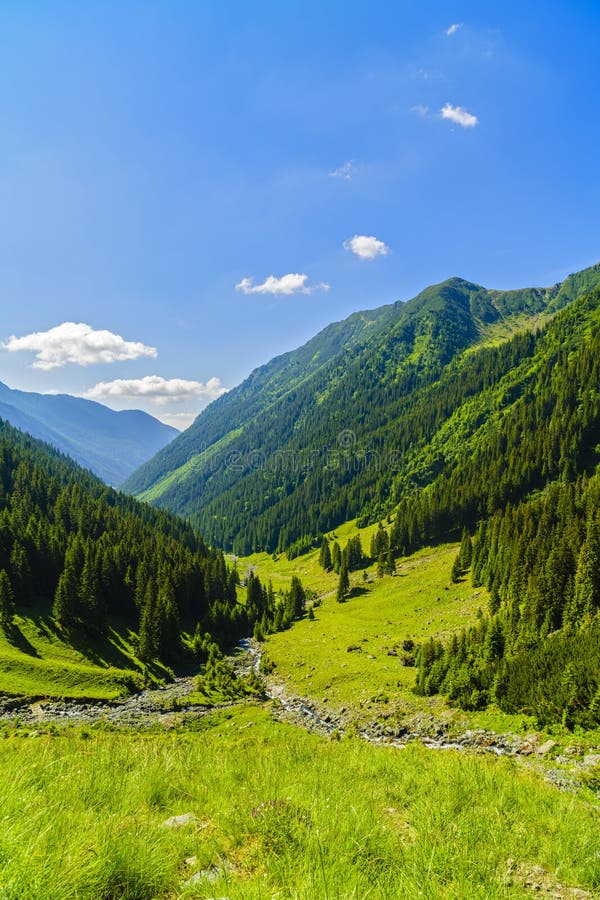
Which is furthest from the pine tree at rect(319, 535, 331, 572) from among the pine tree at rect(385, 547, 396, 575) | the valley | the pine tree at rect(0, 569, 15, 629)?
the pine tree at rect(0, 569, 15, 629)

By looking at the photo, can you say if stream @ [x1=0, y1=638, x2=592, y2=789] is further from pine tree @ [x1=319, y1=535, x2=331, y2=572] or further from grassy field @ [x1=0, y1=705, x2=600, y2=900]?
pine tree @ [x1=319, y1=535, x2=331, y2=572]

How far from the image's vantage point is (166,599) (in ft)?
200

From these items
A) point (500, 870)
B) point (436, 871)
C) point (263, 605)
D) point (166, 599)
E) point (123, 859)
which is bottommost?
point (263, 605)

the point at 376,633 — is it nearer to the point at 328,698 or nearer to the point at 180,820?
the point at 328,698

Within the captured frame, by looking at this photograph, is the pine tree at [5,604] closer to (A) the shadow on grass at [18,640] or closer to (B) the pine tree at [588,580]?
(A) the shadow on grass at [18,640]

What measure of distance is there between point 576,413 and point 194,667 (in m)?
124

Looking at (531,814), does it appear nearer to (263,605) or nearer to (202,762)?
(202,762)

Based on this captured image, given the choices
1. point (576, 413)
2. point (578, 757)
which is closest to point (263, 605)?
point (578, 757)

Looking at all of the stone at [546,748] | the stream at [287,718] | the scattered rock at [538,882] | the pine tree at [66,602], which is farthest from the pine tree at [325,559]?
the scattered rock at [538,882]

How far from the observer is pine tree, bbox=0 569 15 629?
50.5m

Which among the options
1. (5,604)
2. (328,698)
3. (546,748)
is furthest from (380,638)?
(5,604)

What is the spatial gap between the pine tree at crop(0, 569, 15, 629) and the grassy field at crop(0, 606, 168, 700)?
4.24 feet

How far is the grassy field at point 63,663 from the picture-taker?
42.5 m

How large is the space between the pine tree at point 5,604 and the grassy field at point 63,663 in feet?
4.24
